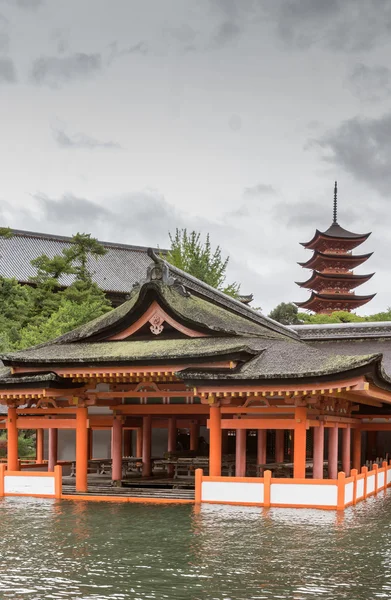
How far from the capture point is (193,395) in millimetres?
25281

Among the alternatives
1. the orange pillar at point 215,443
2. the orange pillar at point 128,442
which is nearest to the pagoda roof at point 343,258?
the orange pillar at point 128,442

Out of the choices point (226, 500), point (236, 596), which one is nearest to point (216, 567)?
point (236, 596)

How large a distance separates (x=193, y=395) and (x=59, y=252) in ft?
190

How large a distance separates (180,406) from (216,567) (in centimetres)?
1276

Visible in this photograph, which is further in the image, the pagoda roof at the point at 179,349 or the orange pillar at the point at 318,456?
the orange pillar at the point at 318,456

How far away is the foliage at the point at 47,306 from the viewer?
46.2 meters

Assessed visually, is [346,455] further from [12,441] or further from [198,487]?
[12,441]

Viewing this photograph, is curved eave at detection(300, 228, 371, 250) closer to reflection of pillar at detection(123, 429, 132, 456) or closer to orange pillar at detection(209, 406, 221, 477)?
reflection of pillar at detection(123, 429, 132, 456)

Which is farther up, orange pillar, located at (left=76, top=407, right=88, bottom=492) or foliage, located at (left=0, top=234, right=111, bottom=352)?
foliage, located at (left=0, top=234, right=111, bottom=352)

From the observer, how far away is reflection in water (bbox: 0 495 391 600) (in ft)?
41.6

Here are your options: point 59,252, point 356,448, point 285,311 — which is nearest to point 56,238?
point 59,252

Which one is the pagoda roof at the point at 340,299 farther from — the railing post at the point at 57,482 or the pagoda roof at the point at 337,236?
the railing post at the point at 57,482

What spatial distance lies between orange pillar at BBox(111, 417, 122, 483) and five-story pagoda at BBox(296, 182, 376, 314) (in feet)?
205

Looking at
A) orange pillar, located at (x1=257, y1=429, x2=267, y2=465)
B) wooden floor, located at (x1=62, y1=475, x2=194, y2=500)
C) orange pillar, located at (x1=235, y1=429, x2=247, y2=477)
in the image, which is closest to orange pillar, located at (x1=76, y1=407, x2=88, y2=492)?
wooden floor, located at (x1=62, y1=475, x2=194, y2=500)
